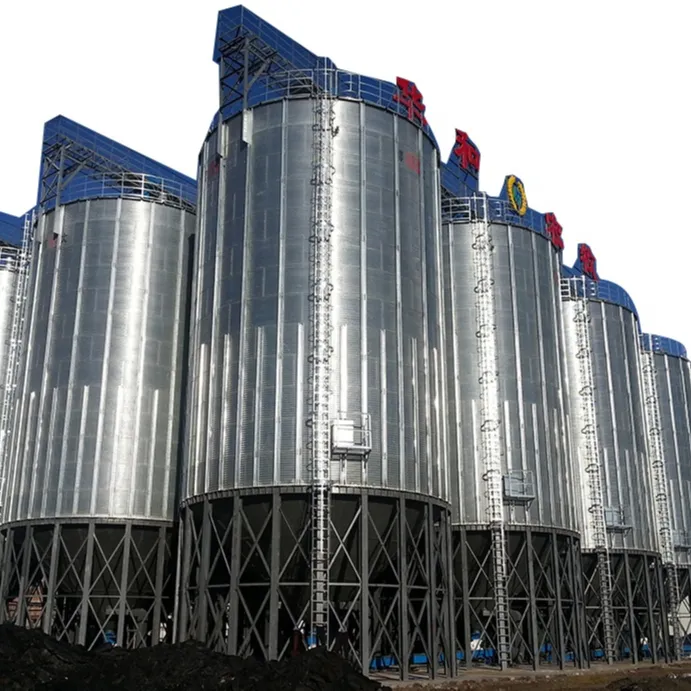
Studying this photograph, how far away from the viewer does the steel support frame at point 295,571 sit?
32844 mm

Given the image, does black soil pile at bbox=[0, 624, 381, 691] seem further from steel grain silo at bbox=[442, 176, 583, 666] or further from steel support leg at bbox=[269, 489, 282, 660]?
steel grain silo at bbox=[442, 176, 583, 666]

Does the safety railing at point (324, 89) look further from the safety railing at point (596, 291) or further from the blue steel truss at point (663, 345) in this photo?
the blue steel truss at point (663, 345)

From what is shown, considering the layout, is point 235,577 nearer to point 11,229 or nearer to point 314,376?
point 314,376

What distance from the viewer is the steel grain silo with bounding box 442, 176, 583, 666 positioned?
44375 mm

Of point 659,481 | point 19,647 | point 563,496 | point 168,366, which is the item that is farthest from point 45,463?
point 659,481

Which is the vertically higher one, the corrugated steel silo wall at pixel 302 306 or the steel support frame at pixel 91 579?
the corrugated steel silo wall at pixel 302 306

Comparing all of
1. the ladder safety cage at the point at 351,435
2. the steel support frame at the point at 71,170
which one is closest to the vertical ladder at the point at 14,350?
the steel support frame at the point at 71,170

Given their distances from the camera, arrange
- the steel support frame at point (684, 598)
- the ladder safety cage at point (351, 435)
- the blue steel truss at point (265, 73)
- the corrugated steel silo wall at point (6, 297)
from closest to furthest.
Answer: the ladder safety cage at point (351, 435), the blue steel truss at point (265, 73), the corrugated steel silo wall at point (6, 297), the steel support frame at point (684, 598)

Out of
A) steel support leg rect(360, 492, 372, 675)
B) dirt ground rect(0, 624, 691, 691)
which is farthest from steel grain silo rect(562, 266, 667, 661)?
dirt ground rect(0, 624, 691, 691)

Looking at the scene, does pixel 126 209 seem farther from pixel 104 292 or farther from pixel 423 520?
pixel 423 520

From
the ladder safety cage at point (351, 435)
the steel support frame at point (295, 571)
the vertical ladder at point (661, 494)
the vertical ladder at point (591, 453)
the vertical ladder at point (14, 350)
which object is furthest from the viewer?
the vertical ladder at point (661, 494)

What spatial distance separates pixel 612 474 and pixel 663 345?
2074 centimetres

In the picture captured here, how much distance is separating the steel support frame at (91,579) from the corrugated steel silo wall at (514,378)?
1599 centimetres

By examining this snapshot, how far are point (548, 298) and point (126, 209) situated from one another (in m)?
25.6
